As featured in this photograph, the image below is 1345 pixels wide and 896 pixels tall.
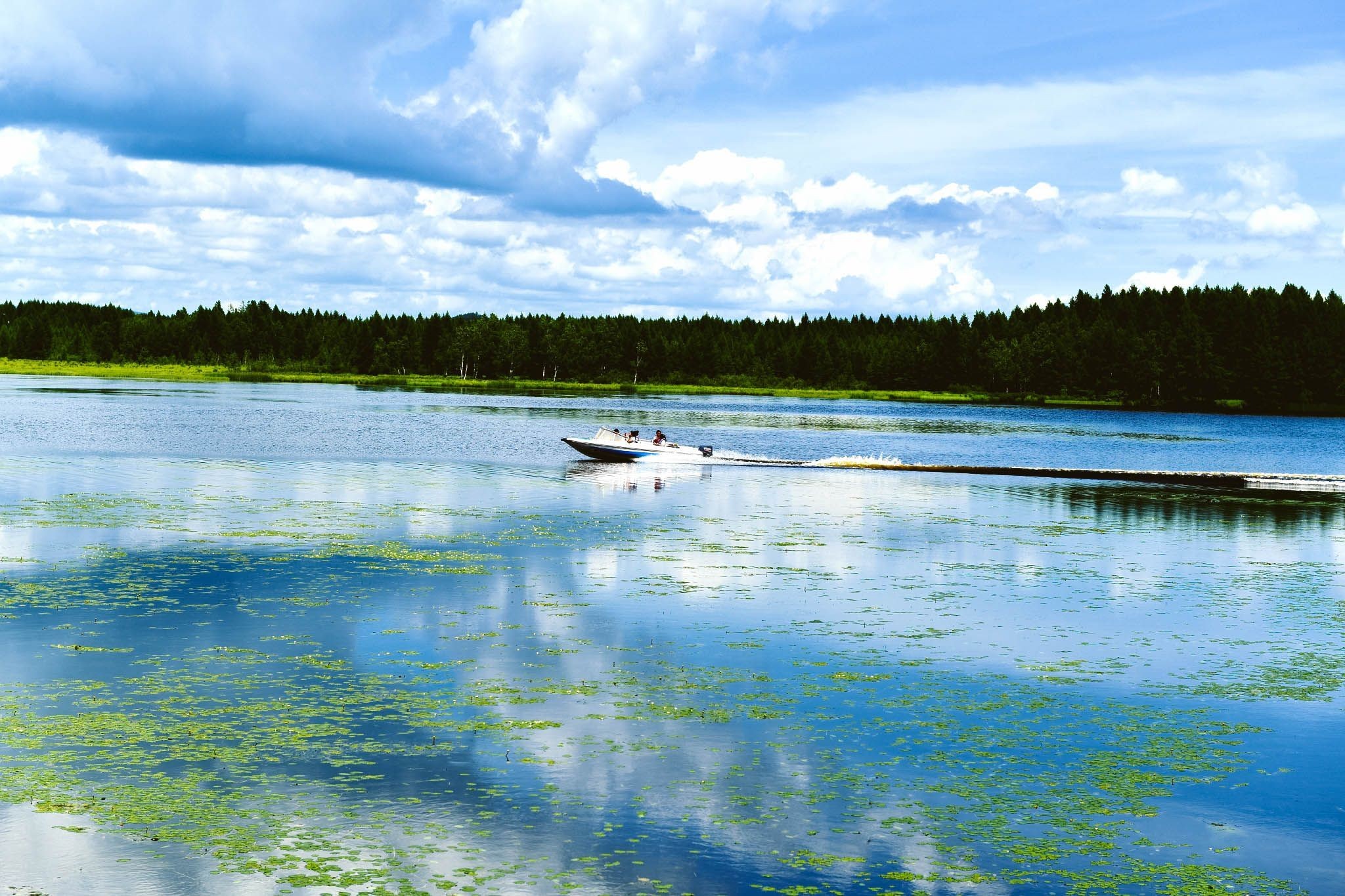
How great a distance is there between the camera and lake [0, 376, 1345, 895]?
1408 cm

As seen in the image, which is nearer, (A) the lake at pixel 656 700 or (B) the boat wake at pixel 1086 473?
(A) the lake at pixel 656 700

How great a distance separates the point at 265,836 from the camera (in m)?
14.1

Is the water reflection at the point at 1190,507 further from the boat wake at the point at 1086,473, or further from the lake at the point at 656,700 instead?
the boat wake at the point at 1086,473

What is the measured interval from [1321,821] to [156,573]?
25437mm

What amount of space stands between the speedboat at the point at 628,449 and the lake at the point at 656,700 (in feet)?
75.2

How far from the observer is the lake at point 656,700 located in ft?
46.2

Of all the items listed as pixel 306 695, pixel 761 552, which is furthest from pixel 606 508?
pixel 306 695

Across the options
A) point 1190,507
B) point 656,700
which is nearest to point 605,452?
point 1190,507

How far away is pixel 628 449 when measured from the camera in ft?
242

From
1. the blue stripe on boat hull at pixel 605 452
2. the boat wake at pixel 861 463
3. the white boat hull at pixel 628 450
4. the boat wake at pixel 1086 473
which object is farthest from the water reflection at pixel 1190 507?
the blue stripe on boat hull at pixel 605 452

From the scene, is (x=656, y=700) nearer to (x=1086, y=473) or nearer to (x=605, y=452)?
(x=605, y=452)

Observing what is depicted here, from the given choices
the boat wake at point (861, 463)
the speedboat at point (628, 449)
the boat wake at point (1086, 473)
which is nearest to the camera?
the boat wake at point (1086, 473)

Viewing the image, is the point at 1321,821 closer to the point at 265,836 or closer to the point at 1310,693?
the point at 1310,693

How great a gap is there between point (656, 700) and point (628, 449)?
2096 inches
